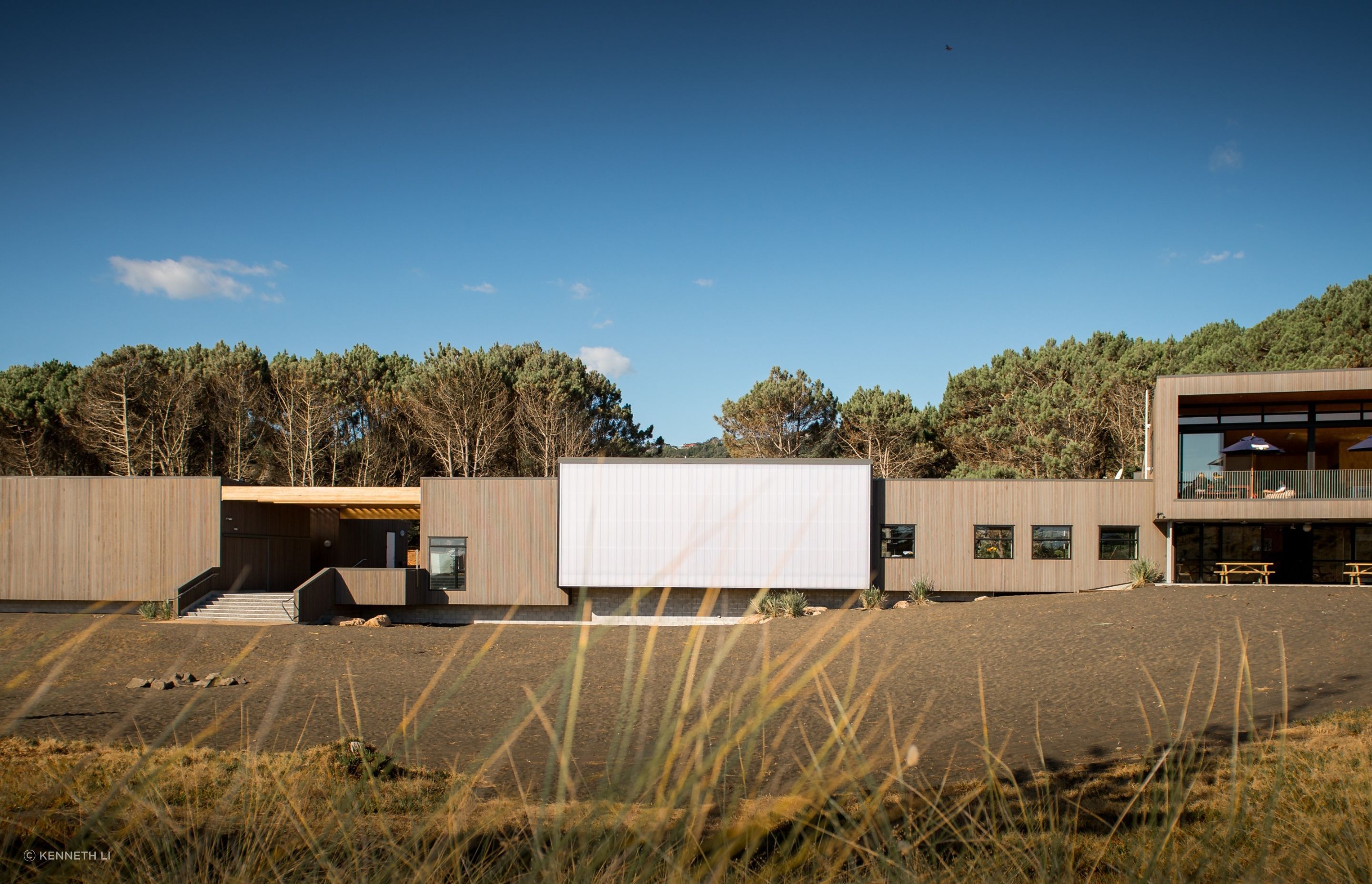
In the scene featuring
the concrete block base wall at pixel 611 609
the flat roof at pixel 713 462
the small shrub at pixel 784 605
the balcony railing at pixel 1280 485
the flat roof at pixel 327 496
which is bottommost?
the concrete block base wall at pixel 611 609

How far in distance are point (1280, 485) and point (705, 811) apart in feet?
71.1

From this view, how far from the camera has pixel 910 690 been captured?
Result: 38.3 ft

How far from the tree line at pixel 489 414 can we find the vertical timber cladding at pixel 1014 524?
492 inches

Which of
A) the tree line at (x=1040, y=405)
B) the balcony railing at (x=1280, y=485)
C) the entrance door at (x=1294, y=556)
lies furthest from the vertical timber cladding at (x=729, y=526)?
the tree line at (x=1040, y=405)

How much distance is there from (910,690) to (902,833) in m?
7.02

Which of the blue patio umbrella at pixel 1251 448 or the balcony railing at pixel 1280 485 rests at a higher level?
the blue patio umbrella at pixel 1251 448

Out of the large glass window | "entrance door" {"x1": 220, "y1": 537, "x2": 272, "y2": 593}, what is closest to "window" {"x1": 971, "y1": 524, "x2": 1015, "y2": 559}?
the large glass window

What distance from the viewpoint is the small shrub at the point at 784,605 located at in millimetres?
20125

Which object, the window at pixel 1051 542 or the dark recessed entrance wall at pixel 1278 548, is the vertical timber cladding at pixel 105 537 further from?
the dark recessed entrance wall at pixel 1278 548

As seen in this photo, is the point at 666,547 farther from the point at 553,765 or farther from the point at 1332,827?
the point at 1332,827

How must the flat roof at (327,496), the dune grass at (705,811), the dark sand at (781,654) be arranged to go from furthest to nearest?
the flat roof at (327,496) → the dark sand at (781,654) → the dune grass at (705,811)

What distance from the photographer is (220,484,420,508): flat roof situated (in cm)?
2288

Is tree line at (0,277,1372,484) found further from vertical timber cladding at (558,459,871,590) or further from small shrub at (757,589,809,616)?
small shrub at (757,589,809,616)

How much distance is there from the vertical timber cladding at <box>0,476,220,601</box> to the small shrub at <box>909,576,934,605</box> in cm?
1677
